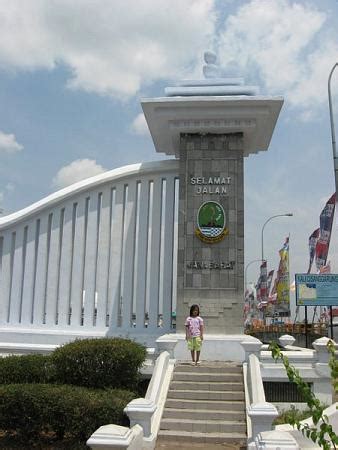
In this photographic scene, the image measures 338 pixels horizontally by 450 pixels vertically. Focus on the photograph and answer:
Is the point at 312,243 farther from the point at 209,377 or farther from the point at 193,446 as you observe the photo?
the point at 193,446

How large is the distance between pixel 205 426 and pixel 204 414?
0.32 m

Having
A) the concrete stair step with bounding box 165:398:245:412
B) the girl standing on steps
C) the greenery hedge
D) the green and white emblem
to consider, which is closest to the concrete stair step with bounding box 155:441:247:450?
the greenery hedge

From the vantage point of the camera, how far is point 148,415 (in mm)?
8188

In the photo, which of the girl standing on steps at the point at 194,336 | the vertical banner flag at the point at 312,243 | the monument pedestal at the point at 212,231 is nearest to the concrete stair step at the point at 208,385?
the girl standing on steps at the point at 194,336

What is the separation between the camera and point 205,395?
9.81m

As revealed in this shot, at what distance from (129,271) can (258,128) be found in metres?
5.13

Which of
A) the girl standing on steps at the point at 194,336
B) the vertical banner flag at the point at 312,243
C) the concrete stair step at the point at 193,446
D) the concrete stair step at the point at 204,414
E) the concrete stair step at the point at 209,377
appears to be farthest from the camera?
the vertical banner flag at the point at 312,243

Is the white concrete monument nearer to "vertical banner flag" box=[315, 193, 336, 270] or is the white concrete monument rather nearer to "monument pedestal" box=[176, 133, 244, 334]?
"monument pedestal" box=[176, 133, 244, 334]

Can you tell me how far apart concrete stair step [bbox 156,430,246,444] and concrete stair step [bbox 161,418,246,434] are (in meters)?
0.14

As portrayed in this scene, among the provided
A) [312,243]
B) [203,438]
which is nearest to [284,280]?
[312,243]

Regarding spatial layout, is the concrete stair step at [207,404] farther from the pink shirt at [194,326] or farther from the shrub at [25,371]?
the shrub at [25,371]

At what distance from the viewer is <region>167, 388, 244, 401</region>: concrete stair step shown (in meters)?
9.76

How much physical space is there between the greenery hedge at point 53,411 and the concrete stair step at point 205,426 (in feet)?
2.97

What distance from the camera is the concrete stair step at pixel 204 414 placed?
9172 millimetres
